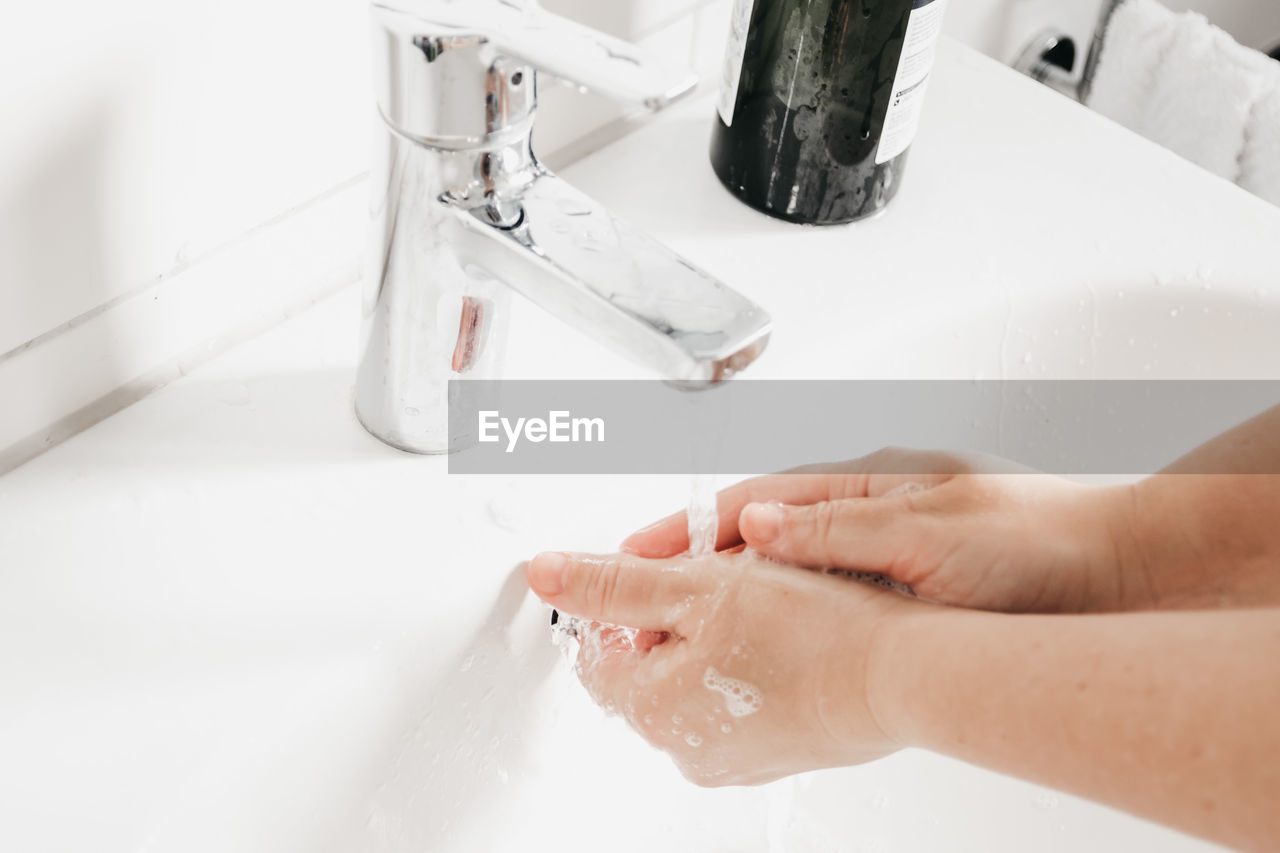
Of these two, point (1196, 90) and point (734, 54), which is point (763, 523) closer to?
point (734, 54)

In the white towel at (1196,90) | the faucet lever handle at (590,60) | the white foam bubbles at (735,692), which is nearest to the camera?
the faucet lever handle at (590,60)

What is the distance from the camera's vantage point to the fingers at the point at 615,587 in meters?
0.42

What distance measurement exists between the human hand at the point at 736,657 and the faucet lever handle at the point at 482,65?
0.51ft

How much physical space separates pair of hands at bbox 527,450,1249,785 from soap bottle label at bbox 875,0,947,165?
0.47ft

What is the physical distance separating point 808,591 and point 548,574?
89mm

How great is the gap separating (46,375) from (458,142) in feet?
0.57

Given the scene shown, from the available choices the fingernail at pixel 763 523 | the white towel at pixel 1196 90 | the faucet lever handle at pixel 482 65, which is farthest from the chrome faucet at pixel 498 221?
the white towel at pixel 1196 90

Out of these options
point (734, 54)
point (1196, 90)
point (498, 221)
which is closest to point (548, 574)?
point (498, 221)

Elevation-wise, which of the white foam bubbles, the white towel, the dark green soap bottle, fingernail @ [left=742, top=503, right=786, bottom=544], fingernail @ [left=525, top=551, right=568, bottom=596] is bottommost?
the white foam bubbles

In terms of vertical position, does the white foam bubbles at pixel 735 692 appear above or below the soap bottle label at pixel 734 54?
below

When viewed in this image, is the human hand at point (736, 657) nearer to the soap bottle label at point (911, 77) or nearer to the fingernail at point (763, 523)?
the fingernail at point (763, 523)

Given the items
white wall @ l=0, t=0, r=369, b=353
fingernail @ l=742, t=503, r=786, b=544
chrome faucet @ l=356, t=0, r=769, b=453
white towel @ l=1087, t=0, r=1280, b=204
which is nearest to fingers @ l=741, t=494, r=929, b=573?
fingernail @ l=742, t=503, r=786, b=544

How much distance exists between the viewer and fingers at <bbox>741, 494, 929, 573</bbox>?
421 mm

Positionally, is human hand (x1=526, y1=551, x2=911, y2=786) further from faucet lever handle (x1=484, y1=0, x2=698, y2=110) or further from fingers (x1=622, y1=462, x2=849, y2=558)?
faucet lever handle (x1=484, y1=0, x2=698, y2=110)
